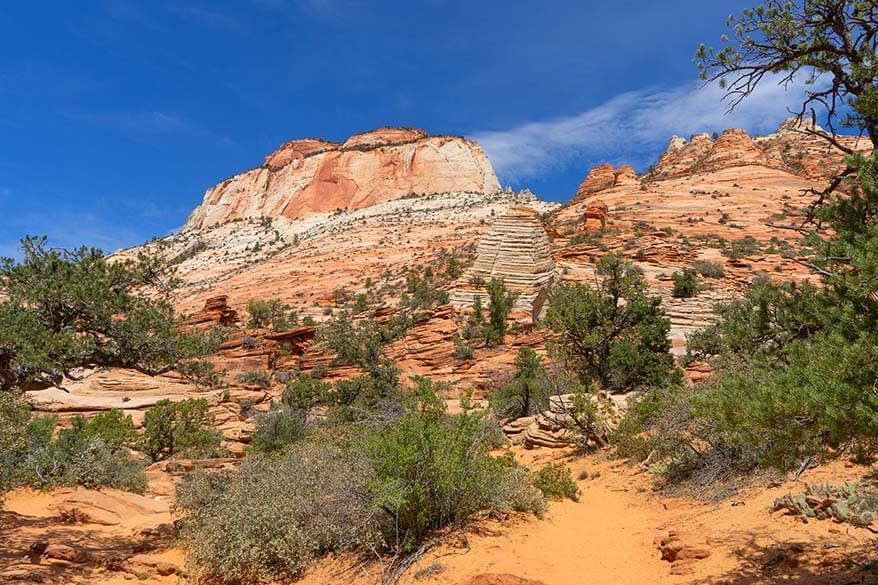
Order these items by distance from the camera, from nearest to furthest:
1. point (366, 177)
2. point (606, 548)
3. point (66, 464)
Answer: point (606, 548) → point (66, 464) → point (366, 177)

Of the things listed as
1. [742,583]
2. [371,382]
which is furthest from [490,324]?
[742,583]

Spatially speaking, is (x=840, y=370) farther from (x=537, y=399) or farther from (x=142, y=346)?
(x=537, y=399)

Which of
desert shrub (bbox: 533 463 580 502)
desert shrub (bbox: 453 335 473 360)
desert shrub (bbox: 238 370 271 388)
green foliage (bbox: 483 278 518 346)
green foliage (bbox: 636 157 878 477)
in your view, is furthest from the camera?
desert shrub (bbox: 238 370 271 388)

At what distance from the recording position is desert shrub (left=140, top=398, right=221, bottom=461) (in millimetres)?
15914

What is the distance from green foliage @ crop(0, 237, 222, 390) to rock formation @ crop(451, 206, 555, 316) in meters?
20.9

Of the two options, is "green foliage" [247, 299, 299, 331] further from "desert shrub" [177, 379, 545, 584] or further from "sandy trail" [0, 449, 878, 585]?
"desert shrub" [177, 379, 545, 584]

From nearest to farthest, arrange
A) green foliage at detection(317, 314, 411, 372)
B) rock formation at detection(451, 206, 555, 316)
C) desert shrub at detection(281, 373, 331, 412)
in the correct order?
desert shrub at detection(281, 373, 331, 412)
green foliage at detection(317, 314, 411, 372)
rock formation at detection(451, 206, 555, 316)

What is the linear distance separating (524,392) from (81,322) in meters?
13.3

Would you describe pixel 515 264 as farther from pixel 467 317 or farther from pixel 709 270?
pixel 709 270

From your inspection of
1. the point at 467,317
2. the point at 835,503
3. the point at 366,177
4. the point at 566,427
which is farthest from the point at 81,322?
the point at 366,177

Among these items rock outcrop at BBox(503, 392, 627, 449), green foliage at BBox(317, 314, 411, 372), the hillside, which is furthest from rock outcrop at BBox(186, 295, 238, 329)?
rock outcrop at BBox(503, 392, 627, 449)

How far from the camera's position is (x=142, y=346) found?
26.2 ft

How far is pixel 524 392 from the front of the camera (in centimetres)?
1802

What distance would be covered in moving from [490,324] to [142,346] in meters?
18.5
